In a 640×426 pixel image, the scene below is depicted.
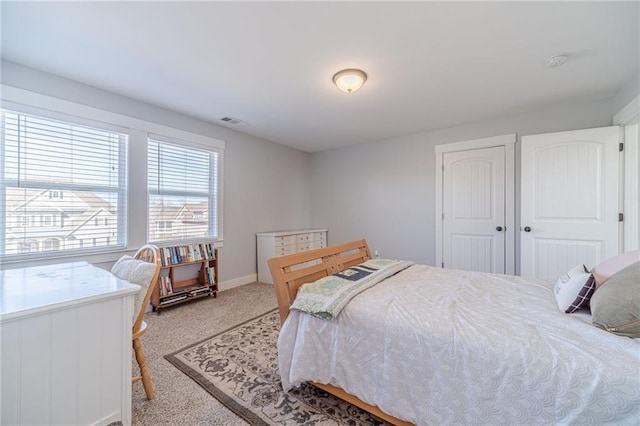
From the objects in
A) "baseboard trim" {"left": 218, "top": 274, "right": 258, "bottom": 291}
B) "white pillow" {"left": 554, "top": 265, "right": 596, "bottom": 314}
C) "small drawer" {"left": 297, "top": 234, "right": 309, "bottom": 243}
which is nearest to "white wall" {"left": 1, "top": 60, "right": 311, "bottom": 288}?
"baseboard trim" {"left": 218, "top": 274, "right": 258, "bottom": 291}

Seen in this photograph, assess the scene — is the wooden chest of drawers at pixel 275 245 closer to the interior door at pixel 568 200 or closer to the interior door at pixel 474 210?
the interior door at pixel 474 210

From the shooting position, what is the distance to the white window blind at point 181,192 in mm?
3121

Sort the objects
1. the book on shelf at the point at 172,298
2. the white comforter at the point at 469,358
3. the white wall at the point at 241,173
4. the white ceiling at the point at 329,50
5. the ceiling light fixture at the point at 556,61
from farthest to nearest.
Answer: the book on shelf at the point at 172,298 < the white wall at the point at 241,173 < the ceiling light fixture at the point at 556,61 < the white ceiling at the point at 329,50 < the white comforter at the point at 469,358

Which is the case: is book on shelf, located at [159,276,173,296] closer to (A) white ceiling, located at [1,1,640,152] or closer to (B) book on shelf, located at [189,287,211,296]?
(B) book on shelf, located at [189,287,211,296]

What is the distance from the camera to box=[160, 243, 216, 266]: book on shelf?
301 centimetres

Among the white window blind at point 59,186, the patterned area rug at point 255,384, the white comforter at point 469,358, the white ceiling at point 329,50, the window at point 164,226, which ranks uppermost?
the white ceiling at point 329,50

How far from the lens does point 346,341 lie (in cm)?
141

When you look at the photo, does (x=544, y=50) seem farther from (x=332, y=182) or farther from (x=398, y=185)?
(x=332, y=182)

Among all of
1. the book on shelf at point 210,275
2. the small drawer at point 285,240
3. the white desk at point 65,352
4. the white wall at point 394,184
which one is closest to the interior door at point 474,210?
the white wall at point 394,184

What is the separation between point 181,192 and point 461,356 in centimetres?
343

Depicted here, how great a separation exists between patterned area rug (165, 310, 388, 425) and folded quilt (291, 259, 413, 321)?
1.88 feet

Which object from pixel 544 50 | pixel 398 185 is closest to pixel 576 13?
pixel 544 50

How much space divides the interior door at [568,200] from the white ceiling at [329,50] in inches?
20.5

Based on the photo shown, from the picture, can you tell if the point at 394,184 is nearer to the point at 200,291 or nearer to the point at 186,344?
the point at 200,291
